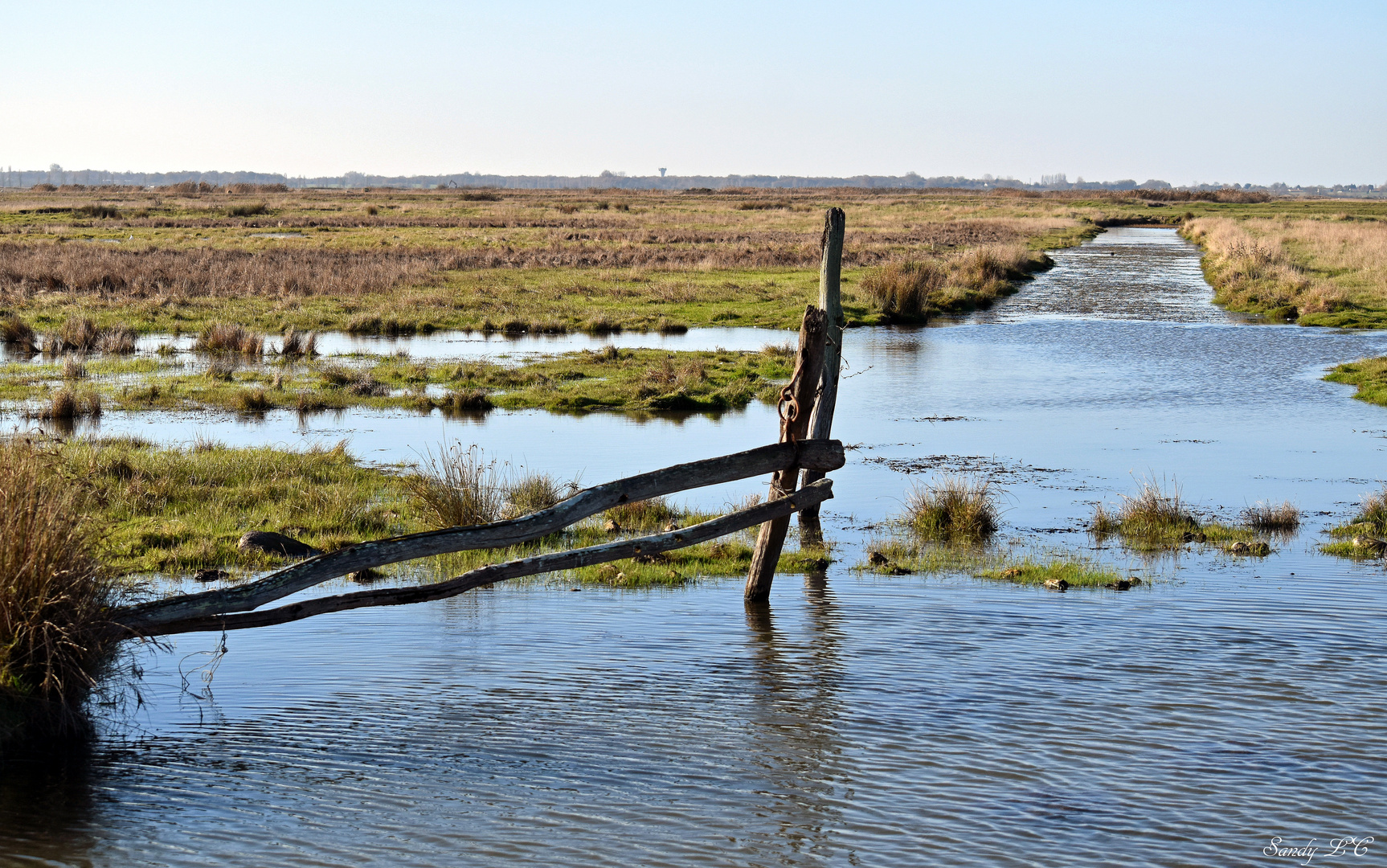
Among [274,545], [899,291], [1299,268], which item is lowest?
[274,545]

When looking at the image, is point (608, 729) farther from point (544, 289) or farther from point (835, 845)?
point (544, 289)

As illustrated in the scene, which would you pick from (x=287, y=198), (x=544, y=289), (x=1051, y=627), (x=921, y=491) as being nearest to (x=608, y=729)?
(x=1051, y=627)

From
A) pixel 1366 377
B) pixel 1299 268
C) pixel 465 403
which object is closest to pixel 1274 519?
pixel 465 403

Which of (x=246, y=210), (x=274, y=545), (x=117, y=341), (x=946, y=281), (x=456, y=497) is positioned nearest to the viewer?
(x=274, y=545)

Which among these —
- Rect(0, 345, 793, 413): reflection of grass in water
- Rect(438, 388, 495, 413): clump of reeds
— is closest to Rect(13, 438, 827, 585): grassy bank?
Rect(438, 388, 495, 413): clump of reeds

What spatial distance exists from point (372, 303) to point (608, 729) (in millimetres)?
29350

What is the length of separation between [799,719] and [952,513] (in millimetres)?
5590

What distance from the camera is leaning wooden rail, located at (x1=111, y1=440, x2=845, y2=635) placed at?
21.2ft

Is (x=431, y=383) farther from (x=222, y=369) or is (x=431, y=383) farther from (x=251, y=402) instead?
(x=222, y=369)

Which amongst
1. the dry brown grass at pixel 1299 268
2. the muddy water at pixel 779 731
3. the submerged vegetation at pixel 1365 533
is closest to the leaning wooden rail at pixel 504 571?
the muddy water at pixel 779 731

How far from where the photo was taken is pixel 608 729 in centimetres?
694

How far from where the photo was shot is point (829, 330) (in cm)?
961

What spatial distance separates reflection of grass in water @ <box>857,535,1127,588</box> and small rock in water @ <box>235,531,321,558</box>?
4900 mm

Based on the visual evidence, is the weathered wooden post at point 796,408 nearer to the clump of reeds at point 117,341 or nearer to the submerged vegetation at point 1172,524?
the submerged vegetation at point 1172,524
